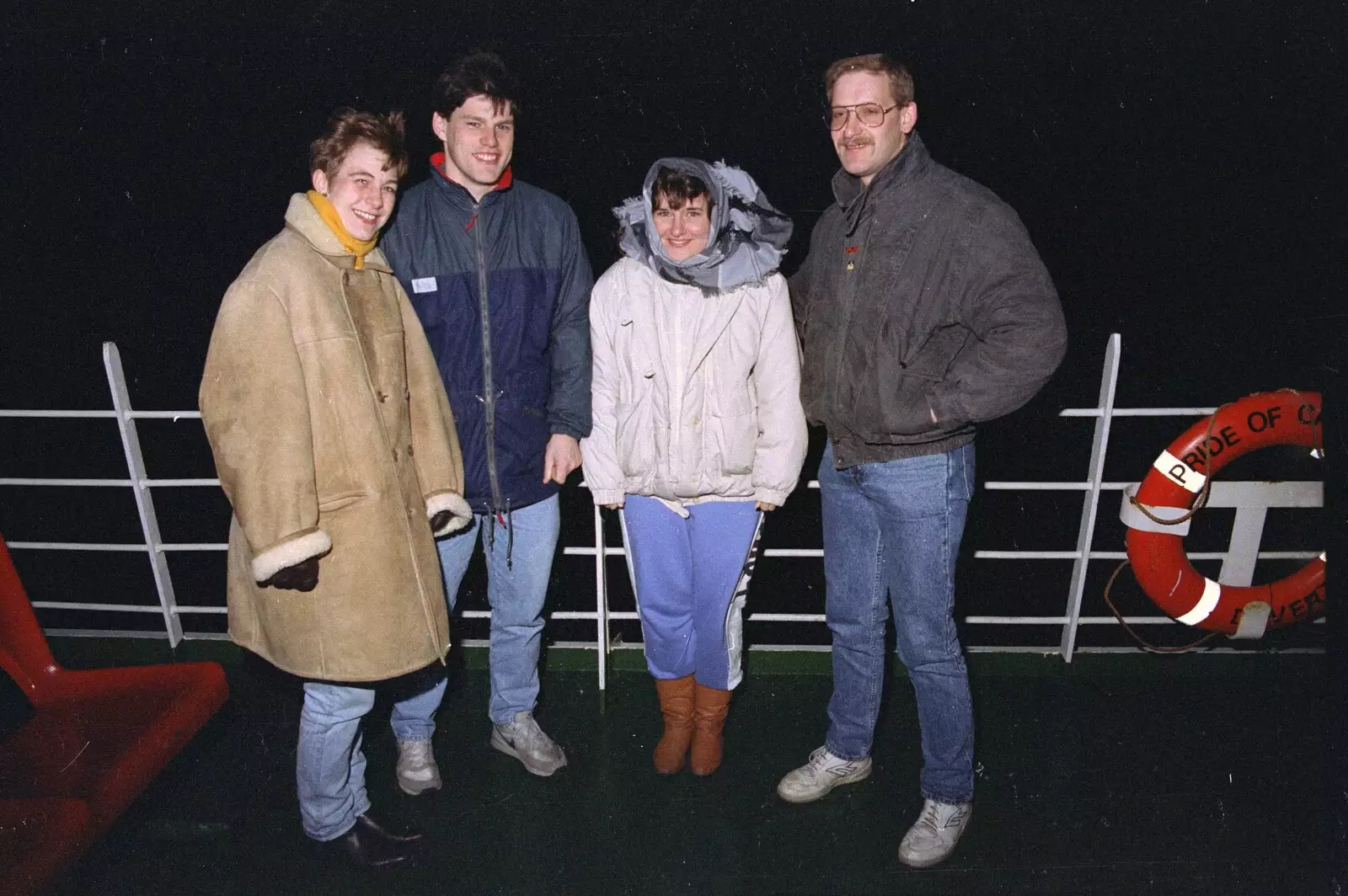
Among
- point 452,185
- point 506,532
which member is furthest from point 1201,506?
point 452,185

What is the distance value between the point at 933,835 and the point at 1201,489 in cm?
113

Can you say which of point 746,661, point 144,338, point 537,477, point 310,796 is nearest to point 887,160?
point 537,477

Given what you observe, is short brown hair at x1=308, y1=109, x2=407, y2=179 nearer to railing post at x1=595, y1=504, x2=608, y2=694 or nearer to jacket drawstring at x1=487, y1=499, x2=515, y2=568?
jacket drawstring at x1=487, y1=499, x2=515, y2=568

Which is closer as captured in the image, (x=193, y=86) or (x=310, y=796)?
(x=310, y=796)

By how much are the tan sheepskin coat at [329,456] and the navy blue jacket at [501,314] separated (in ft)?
0.25

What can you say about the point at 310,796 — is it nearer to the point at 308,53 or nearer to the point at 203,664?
the point at 203,664

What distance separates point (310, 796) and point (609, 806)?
639mm

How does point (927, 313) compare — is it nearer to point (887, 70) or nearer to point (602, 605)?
point (887, 70)

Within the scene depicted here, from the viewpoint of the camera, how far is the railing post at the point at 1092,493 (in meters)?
2.42

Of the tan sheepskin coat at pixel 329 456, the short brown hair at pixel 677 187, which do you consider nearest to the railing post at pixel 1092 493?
the short brown hair at pixel 677 187

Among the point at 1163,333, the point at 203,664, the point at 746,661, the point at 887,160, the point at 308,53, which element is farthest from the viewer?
the point at 1163,333

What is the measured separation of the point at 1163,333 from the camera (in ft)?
64.0

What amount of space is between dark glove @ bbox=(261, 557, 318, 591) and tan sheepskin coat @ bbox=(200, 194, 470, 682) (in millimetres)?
A: 28

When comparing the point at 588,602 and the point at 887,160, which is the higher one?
the point at 887,160
